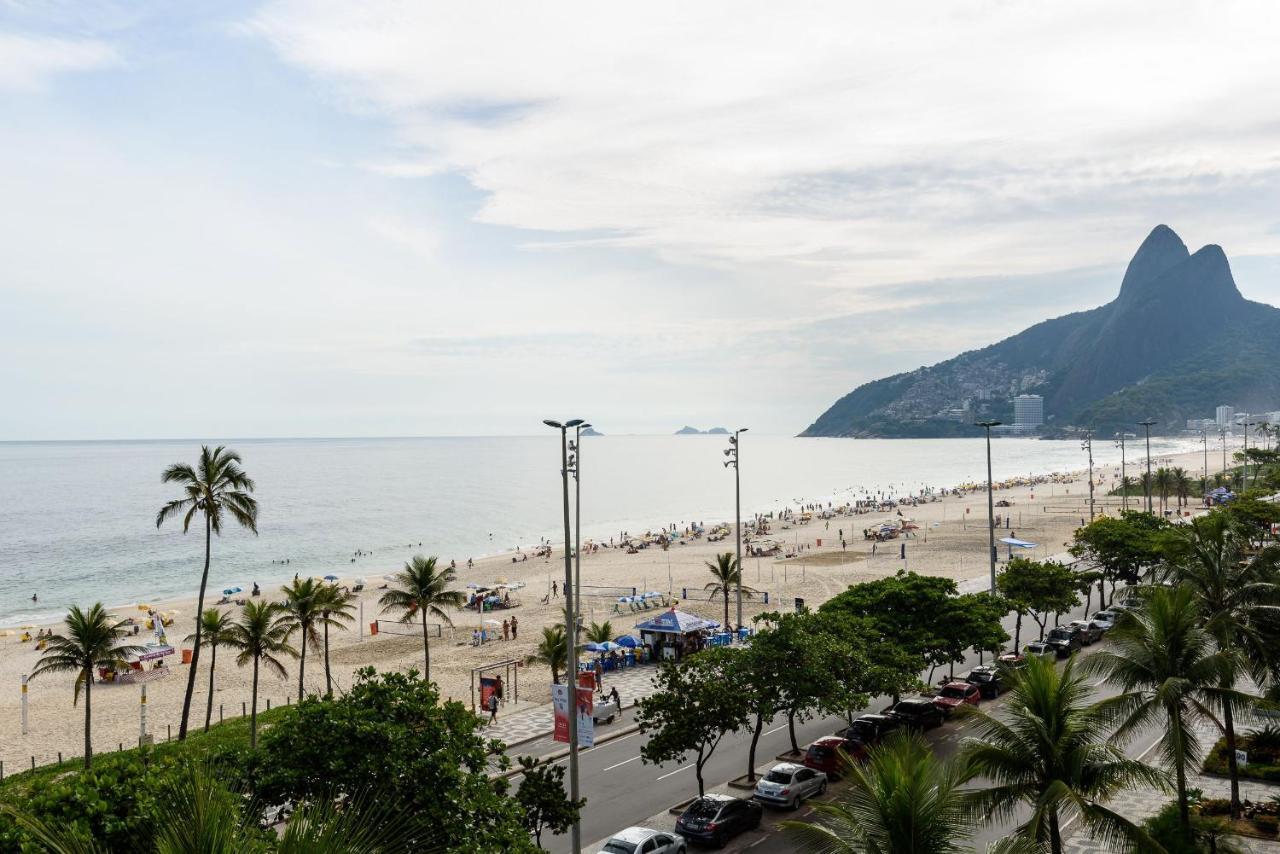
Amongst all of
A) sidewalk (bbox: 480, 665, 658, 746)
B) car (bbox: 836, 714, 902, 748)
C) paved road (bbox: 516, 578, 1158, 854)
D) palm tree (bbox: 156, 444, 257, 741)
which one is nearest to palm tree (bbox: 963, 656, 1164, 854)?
paved road (bbox: 516, 578, 1158, 854)

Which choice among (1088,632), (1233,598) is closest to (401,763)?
(1233,598)

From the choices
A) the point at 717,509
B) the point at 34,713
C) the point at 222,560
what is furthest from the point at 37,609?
the point at 717,509

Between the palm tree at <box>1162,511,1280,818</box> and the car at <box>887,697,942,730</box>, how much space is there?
27.8 feet

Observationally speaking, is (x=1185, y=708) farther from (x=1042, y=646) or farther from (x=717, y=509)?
(x=717, y=509)

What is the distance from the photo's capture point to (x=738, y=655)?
70.0 feet

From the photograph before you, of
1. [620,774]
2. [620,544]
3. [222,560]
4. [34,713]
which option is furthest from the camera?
[620,544]

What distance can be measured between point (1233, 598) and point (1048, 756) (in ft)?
29.9

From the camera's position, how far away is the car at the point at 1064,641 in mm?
33037

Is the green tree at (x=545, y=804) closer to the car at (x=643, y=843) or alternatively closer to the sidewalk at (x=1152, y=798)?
the car at (x=643, y=843)

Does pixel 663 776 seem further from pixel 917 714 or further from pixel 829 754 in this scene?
pixel 917 714

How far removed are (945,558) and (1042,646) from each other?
3645 centimetres

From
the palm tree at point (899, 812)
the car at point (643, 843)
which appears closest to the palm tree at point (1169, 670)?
the palm tree at point (899, 812)

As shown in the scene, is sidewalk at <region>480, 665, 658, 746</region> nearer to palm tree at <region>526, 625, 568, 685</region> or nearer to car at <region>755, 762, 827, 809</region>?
palm tree at <region>526, 625, 568, 685</region>

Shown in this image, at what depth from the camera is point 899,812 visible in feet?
28.8
